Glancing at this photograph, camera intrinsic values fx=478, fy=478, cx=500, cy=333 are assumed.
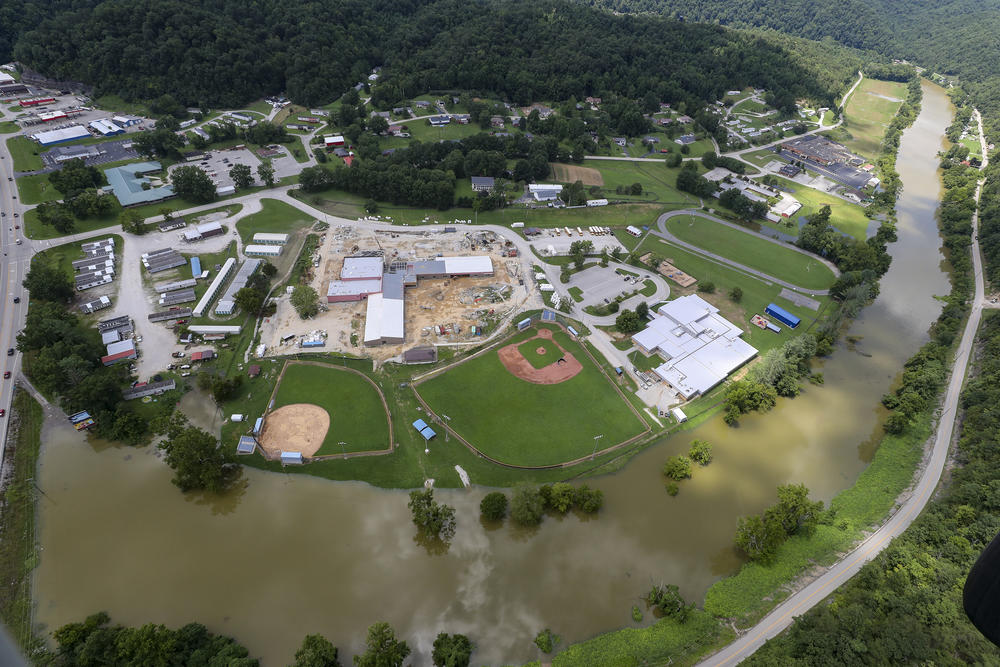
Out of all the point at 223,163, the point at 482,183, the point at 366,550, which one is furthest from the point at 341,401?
the point at 223,163

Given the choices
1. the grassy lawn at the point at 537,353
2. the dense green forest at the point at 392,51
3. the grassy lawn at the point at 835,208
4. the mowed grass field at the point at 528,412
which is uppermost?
the dense green forest at the point at 392,51

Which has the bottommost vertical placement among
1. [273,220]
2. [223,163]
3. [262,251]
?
[262,251]

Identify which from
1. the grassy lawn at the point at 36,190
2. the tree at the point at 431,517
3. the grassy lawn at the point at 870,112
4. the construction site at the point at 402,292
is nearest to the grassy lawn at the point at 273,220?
the construction site at the point at 402,292

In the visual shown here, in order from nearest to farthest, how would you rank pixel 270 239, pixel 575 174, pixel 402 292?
pixel 402 292, pixel 270 239, pixel 575 174

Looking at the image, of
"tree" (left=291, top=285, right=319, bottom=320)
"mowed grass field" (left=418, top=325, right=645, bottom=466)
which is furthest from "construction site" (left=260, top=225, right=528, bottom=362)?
"mowed grass field" (left=418, top=325, right=645, bottom=466)

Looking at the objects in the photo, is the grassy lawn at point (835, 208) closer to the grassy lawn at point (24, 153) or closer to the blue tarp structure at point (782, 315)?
the blue tarp structure at point (782, 315)

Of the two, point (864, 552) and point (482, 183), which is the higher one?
point (482, 183)

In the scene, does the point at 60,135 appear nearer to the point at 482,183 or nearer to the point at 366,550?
the point at 482,183

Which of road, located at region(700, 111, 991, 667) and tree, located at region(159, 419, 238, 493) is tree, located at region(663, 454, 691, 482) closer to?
road, located at region(700, 111, 991, 667)
